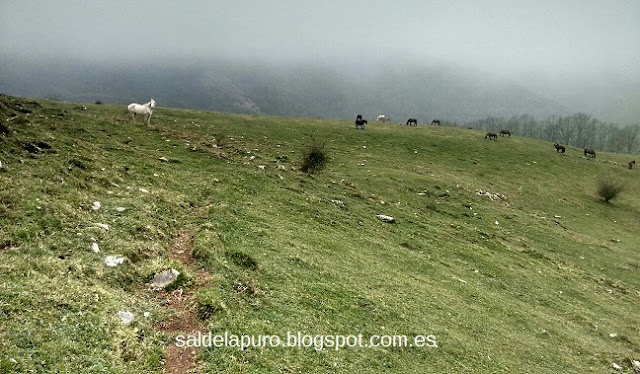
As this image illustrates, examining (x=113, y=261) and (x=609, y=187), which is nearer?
(x=113, y=261)

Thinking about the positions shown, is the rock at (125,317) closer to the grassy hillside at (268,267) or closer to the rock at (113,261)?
the grassy hillside at (268,267)

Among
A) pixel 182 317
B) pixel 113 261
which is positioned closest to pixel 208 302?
pixel 182 317

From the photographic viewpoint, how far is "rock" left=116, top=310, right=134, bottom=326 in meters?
8.59

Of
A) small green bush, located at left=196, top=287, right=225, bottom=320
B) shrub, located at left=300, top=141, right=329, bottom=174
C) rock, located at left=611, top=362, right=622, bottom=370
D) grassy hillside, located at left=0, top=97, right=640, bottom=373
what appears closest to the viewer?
grassy hillside, located at left=0, top=97, right=640, bottom=373

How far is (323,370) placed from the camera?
9.30m

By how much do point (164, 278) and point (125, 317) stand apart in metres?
2.15

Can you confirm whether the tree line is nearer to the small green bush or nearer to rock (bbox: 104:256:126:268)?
the small green bush

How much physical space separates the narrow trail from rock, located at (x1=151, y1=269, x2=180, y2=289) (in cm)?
35

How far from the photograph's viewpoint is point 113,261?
34.9ft

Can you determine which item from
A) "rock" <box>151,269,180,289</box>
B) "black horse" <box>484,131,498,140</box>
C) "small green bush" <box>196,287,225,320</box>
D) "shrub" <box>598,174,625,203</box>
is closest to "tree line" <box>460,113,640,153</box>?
"black horse" <box>484,131,498,140</box>

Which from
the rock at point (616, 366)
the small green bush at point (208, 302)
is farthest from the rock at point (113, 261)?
the rock at point (616, 366)

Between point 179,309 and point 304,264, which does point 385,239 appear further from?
point 179,309

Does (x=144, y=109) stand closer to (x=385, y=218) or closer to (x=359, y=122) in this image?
(x=385, y=218)

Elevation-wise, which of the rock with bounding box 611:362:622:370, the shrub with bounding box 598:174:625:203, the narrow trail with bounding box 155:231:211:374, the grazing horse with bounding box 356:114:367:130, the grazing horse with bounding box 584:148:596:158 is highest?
the grazing horse with bounding box 584:148:596:158
